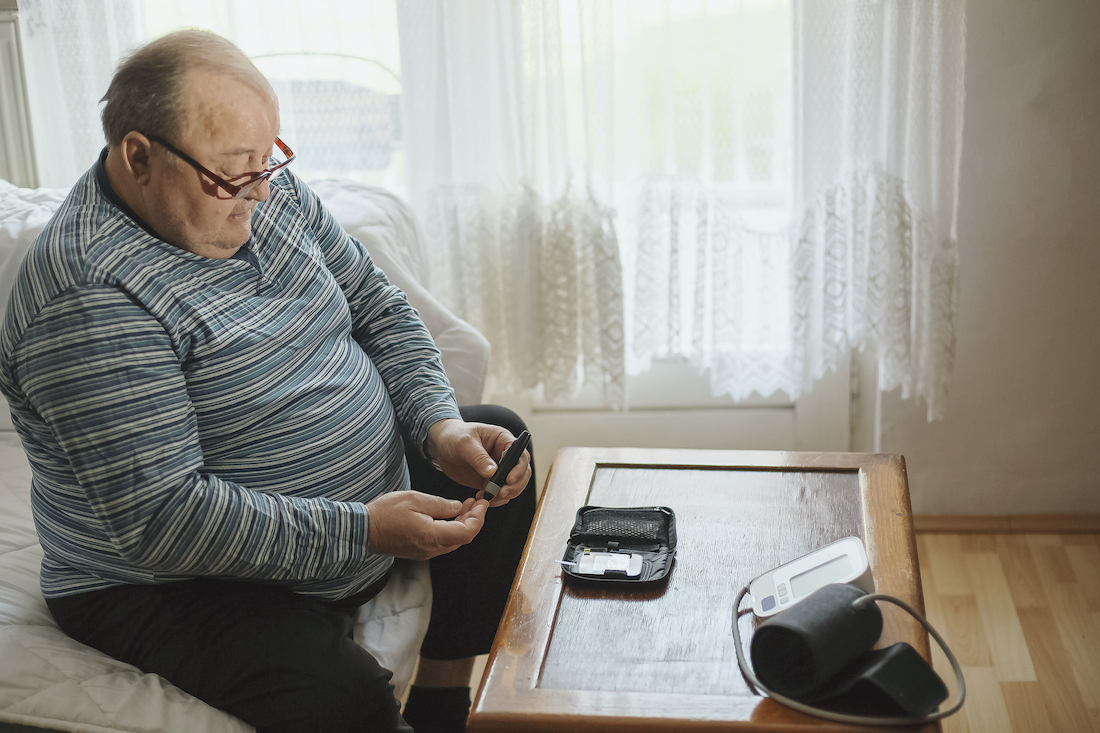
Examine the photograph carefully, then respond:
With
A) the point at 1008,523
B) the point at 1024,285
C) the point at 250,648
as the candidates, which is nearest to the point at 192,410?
the point at 250,648

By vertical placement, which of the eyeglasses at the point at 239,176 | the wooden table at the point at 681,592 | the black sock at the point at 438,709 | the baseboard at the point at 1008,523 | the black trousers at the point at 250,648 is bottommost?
the baseboard at the point at 1008,523

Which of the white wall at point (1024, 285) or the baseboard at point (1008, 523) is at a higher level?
the white wall at point (1024, 285)

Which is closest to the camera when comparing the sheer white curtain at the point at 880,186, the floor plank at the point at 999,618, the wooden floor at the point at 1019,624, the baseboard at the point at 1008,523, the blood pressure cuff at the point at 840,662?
the blood pressure cuff at the point at 840,662

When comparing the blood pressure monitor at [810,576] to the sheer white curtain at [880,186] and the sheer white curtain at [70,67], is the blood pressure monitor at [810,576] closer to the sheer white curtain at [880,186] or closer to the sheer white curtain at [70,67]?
the sheer white curtain at [880,186]

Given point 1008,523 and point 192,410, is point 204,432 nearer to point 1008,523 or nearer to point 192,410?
point 192,410

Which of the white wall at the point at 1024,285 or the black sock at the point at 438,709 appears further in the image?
the white wall at the point at 1024,285

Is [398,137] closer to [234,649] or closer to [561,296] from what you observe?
[561,296]

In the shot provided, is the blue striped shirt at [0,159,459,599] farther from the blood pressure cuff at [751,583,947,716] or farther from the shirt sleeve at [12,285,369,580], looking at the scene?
the blood pressure cuff at [751,583,947,716]

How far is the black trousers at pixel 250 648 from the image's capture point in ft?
3.05

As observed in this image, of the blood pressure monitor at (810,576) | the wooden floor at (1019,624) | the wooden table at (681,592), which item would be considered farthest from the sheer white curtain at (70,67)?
the wooden floor at (1019,624)

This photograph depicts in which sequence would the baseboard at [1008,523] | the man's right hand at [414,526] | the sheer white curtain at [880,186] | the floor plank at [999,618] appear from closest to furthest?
the man's right hand at [414,526] < the floor plank at [999,618] < the sheer white curtain at [880,186] < the baseboard at [1008,523]

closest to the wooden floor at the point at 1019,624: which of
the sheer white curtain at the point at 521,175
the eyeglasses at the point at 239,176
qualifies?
the sheer white curtain at the point at 521,175

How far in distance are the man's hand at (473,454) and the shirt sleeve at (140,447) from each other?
23 centimetres

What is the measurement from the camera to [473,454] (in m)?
1.13
